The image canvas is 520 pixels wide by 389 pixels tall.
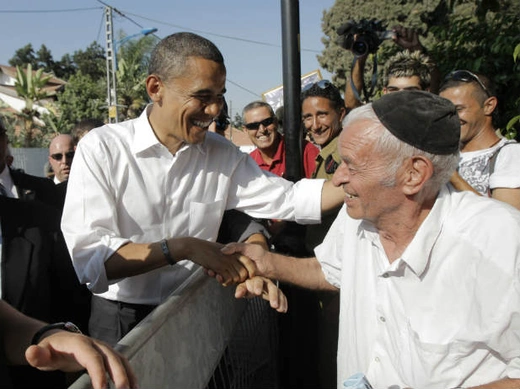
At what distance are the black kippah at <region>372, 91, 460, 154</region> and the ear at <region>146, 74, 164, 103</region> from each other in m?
1.09

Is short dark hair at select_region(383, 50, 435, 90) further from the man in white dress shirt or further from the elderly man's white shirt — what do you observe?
the elderly man's white shirt

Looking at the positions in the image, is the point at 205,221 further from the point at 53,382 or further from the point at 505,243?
the point at 505,243

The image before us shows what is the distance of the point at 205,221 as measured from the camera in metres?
2.58

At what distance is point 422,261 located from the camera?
1.76m

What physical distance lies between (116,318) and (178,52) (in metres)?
1.26

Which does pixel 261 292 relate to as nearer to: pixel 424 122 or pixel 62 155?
pixel 424 122

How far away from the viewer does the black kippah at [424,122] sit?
5.79ft

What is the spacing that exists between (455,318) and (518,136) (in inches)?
138

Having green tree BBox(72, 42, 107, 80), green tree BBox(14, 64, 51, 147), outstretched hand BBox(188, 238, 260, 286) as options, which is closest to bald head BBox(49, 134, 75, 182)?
outstretched hand BBox(188, 238, 260, 286)

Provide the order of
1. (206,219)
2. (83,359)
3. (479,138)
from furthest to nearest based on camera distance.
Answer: (479,138)
(206,219)
(83,359)

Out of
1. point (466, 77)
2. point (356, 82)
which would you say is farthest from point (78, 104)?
point (466, 77)

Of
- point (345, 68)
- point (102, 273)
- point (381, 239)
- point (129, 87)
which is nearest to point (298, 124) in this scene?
point (381, 239)

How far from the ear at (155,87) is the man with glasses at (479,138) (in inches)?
64.5

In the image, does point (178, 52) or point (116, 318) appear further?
point (116, 318)
